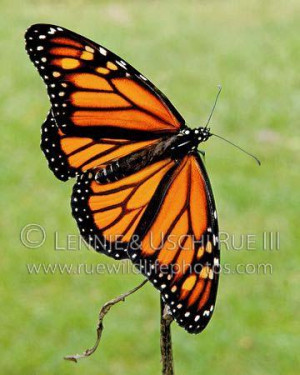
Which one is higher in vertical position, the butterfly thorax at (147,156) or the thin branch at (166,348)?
the butterfly thorax at (147,156)

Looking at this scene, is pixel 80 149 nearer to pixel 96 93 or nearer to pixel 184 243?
pixel 96 93

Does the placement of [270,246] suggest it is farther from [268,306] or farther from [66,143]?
[66,143]

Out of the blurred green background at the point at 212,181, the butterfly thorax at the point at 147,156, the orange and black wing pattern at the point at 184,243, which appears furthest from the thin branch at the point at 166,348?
the blurred green background at the point at 212,181

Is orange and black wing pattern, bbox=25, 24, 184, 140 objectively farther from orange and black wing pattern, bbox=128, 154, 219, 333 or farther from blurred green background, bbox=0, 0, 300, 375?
blurred green background, bbox=0, 0, 300, 375

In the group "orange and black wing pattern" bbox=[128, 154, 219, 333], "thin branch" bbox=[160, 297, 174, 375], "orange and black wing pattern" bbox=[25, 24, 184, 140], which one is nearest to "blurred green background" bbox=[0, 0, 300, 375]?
"orange and black wing pattern" bbox=[128, 154, 219, 333]

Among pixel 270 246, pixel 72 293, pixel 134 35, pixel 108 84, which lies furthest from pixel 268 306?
pixel 134 35

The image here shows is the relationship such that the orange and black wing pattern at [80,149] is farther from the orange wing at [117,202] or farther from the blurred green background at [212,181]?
the blurred green background at [212,181]
